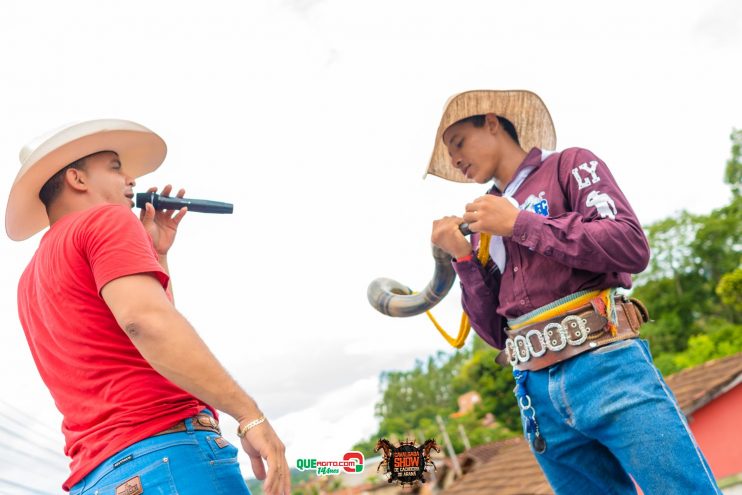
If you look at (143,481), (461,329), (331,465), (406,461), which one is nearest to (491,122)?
(461,329)

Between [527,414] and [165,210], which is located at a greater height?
[165,210]

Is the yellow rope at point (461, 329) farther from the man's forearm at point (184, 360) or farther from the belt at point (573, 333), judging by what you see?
the man's forearm at point (184, 360)

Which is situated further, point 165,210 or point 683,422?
point 165,210

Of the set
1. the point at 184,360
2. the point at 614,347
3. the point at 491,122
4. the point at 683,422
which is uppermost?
the point at 491,122

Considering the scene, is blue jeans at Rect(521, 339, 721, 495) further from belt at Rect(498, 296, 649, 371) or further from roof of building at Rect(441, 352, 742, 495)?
roof of building at Rect(441, 352, 742, 495)

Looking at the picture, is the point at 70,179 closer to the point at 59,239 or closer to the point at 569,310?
the point at 59,239

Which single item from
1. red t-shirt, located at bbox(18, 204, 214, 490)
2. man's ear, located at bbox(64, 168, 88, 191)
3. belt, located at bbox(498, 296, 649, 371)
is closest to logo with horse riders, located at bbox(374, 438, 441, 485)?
belt, located at bbox(498, 296, 649, 371)

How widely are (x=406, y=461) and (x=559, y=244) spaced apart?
3.28 ft

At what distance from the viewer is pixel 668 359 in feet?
111

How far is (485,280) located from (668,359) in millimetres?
35269

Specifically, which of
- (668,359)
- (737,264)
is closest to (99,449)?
(668,359)

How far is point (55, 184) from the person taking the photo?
2.21m

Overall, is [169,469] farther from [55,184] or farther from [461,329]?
[461,329]

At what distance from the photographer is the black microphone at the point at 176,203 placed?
8.83 feet
